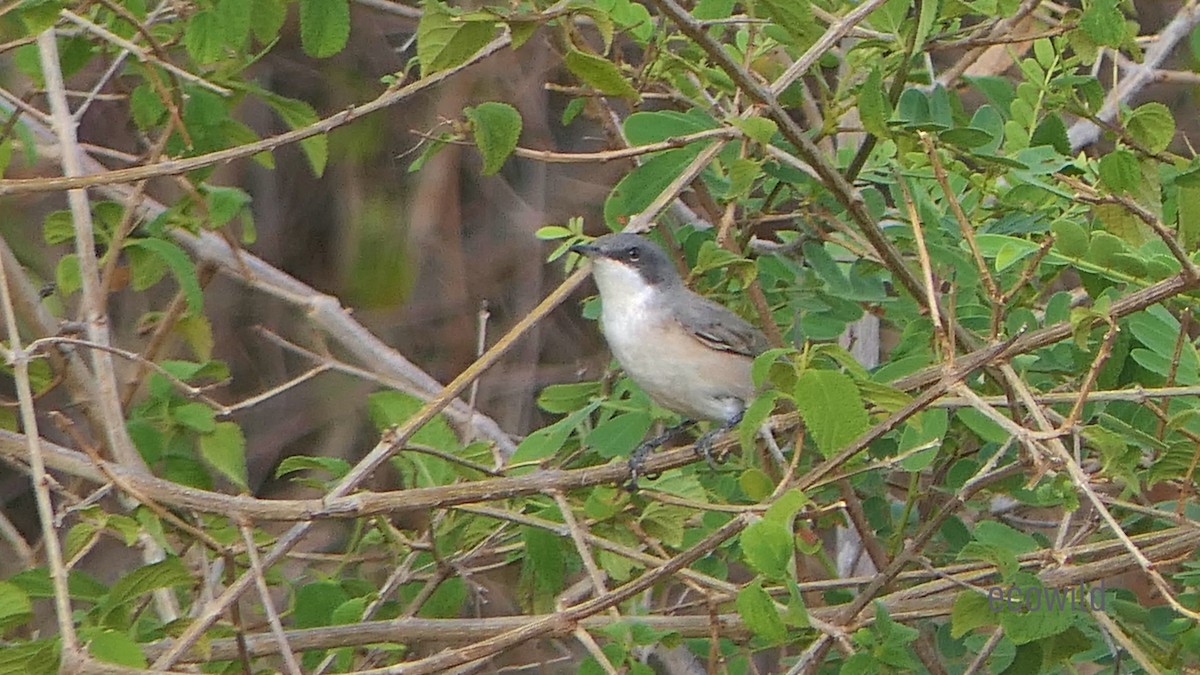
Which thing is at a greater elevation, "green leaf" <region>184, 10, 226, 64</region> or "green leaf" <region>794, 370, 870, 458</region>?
"green leaf" <region>184, 10, 226, 64</region>

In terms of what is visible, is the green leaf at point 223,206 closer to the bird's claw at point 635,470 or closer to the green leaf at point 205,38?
the green leaf at point 205,38

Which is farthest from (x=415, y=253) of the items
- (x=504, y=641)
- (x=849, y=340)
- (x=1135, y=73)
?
(x=504, y=641)

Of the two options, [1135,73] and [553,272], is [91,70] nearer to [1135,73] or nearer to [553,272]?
[553,272]

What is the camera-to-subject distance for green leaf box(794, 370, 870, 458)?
1.93m

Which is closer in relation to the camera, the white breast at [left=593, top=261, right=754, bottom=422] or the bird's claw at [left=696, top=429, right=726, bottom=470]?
the bird's claw at [left=696, top=429, right=726, bottom=470]

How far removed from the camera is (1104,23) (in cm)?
248

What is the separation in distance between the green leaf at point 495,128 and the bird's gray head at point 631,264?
1.05m

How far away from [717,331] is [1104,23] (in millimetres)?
1499

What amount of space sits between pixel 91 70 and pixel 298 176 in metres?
1.14

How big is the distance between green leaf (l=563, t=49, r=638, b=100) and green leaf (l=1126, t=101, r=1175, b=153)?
964 millimetres

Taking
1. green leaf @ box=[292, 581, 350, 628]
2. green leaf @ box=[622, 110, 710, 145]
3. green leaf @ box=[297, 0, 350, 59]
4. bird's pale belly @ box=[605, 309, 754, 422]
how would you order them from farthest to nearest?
bird's pale belly @ box=[605, 309, 754, 422], green leaf @ box=[292, 581, 350, 628], green leaf @ box=[622, 110, 710, 145], green leaf @ box=[297, 0, 350, 59]

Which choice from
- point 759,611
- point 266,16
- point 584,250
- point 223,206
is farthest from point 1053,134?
point 223,206
